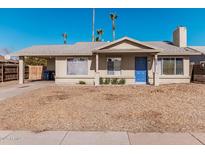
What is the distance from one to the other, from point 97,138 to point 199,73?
693 inches

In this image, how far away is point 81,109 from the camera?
7629 millimetres

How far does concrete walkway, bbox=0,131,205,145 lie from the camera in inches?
180

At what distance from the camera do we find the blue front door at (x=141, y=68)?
17.6 metres

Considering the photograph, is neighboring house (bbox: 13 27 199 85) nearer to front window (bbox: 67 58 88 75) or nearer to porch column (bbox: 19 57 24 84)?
front window (bbox: 67 58 88 75)

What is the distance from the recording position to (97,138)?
4.82 metres

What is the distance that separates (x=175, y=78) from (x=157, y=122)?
12518mm

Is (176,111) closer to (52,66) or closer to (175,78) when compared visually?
(175,78)

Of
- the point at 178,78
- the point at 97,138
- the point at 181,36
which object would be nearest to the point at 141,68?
the point at 178,78

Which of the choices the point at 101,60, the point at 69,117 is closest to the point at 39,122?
the point at 69,117

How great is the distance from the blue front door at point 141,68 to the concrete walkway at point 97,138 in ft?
41.6

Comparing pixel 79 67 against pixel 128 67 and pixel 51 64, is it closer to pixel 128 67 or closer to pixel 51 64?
pixel 128 67

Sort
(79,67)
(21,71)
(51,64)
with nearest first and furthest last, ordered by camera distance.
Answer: (79,67) < (21,71) < (51,64)

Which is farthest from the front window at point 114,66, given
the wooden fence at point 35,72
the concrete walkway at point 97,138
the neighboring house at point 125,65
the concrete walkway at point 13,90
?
the wooden fence at point 35,72

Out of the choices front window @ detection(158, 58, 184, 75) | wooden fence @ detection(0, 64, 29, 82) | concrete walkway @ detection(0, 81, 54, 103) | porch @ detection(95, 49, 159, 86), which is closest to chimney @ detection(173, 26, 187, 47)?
front window @ detection(158, 58, 184, 75)
